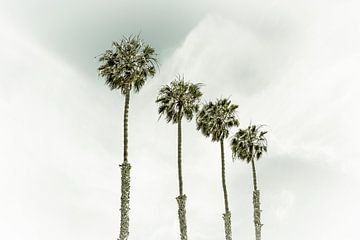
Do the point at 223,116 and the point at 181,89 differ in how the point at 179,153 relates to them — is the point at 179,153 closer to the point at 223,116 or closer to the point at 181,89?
the point at 181,89

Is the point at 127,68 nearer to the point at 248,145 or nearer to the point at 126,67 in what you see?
the point at 126,67

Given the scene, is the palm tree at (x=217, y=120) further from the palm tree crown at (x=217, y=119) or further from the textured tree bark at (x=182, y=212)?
the textured tree bark at (x=182, y=212)

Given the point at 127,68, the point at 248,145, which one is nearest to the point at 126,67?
the point at 127,68

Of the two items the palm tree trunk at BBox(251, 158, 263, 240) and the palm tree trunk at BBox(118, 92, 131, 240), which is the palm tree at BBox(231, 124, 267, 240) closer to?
the palm tree trunk at BBox(251, 158, 263, 240)

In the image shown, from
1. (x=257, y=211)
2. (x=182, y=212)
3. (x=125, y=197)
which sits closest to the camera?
(x=125, y=197)

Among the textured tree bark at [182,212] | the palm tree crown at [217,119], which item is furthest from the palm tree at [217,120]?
the textured tree bark at [182,212]

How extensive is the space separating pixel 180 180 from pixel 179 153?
10.9 feet

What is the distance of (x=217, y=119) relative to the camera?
2272 inches

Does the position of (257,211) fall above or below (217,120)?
below

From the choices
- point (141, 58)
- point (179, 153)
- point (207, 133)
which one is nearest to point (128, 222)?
point (179, 153)

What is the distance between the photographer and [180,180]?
47438mm

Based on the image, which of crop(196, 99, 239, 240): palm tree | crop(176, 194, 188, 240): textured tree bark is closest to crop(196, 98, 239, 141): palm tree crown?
crop(196, 99, 239, 240): palm tree

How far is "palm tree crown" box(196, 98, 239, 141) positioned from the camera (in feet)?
189

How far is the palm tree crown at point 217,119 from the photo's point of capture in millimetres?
57550
